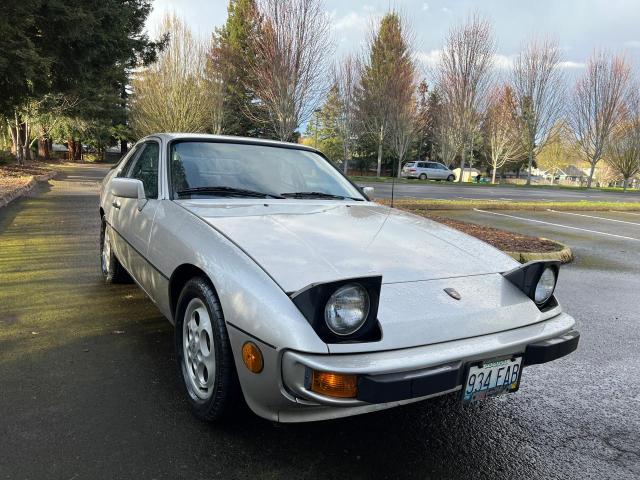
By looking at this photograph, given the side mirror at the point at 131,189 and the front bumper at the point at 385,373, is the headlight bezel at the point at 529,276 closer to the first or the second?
the front bumper at the point at 385,373

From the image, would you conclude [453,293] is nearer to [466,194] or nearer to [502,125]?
[466,194]

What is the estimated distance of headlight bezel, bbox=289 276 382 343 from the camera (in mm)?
1864

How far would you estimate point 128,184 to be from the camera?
11.0 feet

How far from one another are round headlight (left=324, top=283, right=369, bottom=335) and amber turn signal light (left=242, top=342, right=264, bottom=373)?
1.03 feet

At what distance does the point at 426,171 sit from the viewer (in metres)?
38.1

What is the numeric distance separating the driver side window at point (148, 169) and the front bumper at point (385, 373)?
6.41 ft

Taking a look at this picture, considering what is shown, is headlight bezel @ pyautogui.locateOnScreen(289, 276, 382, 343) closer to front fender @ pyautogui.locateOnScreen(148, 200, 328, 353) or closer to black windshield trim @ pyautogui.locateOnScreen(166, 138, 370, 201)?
front fender @ pyautogui.locateOnScreen(148, 200, 328, 353)

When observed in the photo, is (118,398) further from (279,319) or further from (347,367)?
(347,367)

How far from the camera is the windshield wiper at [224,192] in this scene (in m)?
3.16

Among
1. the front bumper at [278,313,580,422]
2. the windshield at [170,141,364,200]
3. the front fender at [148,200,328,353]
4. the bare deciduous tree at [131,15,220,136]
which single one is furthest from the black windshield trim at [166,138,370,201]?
the bare deciduous tree at [131,15,220,136]

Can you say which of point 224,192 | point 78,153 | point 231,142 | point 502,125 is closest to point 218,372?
point 224,192

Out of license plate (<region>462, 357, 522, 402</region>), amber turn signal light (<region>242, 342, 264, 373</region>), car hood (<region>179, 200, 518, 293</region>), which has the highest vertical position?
car hood (<region>179, 200, 518, 293</region>)

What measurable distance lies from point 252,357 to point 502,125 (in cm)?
3889

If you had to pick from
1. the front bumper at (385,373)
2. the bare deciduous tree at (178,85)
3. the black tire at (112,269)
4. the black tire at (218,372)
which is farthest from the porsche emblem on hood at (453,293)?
the bare deciduous tree at (178,85)
